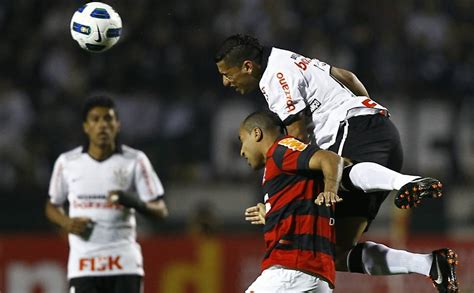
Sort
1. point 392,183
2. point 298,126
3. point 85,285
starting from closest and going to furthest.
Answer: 1. point 392,183
2. point 298,126
3. point 85,285

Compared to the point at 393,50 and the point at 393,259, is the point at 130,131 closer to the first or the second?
the point at 393,50

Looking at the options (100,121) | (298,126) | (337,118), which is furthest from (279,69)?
(100,121)

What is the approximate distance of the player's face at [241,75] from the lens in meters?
6.94

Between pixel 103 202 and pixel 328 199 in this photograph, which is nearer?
pixel 328 199

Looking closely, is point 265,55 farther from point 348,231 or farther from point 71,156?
point 71,156

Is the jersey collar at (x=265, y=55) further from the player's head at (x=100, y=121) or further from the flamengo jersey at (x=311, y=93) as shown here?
the player's head at (x=100, y=121)

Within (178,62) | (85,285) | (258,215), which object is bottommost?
(85,285)

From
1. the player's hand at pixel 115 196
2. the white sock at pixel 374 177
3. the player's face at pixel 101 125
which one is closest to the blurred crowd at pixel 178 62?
the player's face at pixel 101 125

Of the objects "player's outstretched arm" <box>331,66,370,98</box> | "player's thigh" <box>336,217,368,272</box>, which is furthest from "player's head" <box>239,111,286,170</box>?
"player's outstretched arm" <box>331,66,370,98</box>

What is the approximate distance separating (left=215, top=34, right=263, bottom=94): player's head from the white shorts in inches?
51.5

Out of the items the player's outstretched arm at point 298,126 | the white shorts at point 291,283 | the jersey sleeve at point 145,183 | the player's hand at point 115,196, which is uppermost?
the player's outstretched arm at point 298,126

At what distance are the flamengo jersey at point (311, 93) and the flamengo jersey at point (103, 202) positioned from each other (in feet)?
6.53

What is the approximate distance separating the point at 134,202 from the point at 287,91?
6.68 feet

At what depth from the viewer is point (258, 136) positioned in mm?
6398
